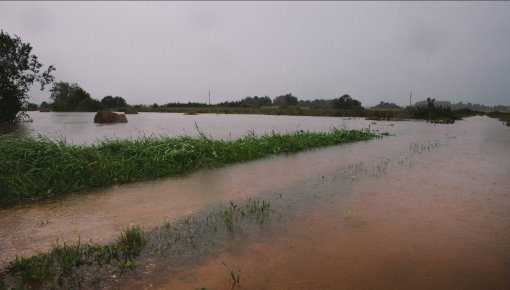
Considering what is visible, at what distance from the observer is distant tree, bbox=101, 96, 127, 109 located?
256 feet

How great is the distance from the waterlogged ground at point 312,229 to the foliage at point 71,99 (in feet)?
205

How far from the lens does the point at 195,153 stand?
30.9 ft

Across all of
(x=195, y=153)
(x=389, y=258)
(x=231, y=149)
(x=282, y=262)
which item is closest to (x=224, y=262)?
(x=282, y=262)

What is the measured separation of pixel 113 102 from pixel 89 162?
3125 inches

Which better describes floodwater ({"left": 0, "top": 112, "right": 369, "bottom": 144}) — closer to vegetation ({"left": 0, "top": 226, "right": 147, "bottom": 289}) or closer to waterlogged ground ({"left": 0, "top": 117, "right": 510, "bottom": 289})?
waterlogged ground ({"left": 0, "top": 117, "right": 510, "bottom": 289})

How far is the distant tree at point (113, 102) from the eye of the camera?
256 feet

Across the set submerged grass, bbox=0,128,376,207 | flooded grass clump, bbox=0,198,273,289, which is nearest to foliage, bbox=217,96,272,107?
submerged grass, bbox=0,128,376,207

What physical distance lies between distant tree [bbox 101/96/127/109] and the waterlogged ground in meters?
78.2

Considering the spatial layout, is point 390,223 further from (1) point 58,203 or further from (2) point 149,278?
(1) point 58,203

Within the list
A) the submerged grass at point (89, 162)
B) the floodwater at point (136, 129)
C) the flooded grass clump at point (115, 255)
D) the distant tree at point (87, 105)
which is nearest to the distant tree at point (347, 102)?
the floodwater at point (136, 129)

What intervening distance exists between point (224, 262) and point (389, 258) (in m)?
1.98

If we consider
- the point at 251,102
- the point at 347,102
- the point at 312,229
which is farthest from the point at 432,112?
the point at 251,102

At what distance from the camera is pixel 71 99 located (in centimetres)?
6800

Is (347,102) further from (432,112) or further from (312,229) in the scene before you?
(312,229)
